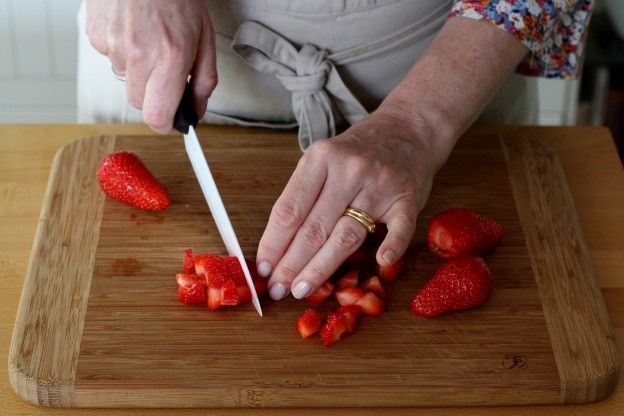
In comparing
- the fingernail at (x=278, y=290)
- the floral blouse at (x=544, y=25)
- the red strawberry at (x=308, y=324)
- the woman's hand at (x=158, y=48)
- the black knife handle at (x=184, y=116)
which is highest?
the floral blouse at (x=544, y=25)

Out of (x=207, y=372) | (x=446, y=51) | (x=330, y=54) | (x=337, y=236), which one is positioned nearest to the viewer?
(x=207, y=372)

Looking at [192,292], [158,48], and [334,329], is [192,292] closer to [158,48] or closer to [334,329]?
[334,329]

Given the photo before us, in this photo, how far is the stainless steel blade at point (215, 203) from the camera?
1.24 meters

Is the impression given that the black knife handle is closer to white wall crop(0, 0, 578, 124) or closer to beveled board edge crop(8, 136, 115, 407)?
beveled board edge crop(8, 136, 115, 407)

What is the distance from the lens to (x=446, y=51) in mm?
1394

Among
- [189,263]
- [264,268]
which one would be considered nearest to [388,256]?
[264,268]

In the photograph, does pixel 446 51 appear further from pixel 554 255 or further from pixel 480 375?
pixel 480 375

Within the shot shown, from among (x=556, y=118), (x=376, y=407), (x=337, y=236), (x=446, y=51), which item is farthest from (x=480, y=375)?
(x=556, y=118)

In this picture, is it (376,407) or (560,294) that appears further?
A: (560,294)

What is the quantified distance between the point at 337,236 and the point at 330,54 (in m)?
0.39

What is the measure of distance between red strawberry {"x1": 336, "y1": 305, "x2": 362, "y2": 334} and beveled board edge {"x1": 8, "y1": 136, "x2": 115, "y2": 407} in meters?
0.32

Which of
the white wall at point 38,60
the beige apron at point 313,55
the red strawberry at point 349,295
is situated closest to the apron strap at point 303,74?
the beige apron at point 313,55

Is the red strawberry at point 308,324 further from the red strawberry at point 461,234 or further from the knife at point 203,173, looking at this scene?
the red strawberry at point 461,234

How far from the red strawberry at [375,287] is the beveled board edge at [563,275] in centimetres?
21
